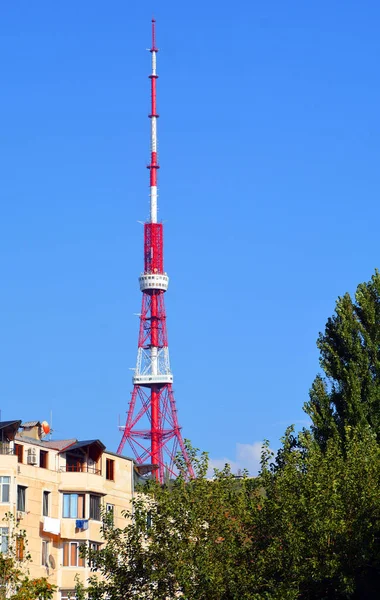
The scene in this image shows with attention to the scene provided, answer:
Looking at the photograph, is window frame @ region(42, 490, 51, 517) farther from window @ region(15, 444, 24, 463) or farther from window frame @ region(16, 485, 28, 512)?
window @ region(15, 444, 24, 463)

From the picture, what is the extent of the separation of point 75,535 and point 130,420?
7575 cm

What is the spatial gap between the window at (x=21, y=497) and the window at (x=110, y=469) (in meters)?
8.29

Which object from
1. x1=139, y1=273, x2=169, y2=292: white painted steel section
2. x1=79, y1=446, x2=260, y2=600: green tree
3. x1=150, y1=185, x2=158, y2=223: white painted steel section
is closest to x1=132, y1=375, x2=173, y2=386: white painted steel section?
x1=139, y1=273, x2=169, y2=292: white painted steel section

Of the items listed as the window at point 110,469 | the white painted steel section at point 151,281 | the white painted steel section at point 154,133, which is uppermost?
the white painted steel section at point 154,133

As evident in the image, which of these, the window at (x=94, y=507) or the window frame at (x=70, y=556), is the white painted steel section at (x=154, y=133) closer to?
the window at (x=94, y=507)

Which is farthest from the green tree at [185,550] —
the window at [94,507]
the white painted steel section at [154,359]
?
the white painted steel section at [154,359]

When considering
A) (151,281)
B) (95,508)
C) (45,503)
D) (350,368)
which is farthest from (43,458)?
(151,281)

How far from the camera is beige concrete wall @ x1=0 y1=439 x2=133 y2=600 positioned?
71812 millimetres

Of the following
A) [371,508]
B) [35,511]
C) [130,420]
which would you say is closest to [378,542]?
[371,508]

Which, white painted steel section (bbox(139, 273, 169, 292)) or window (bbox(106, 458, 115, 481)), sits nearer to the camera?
window (bbox(106, 458, 115, 481))

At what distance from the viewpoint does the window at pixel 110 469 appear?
80.2m

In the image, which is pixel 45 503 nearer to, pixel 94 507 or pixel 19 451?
pixel 19 451

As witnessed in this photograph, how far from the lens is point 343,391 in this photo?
67.9m

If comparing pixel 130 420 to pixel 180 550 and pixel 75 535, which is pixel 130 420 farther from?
pixel 180 550
